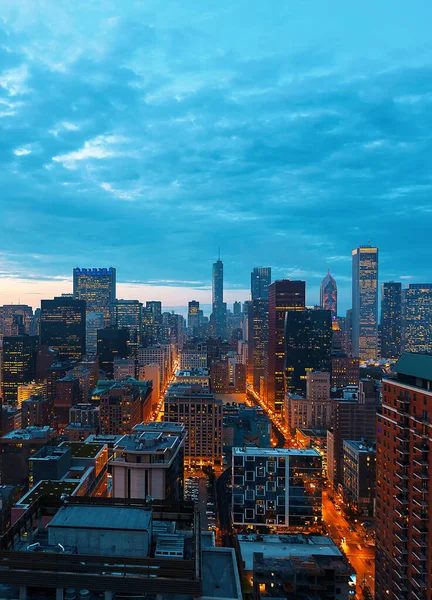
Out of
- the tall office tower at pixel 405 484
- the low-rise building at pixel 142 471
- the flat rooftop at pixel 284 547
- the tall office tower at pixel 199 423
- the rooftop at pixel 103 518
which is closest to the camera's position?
the rooftop at pixel 103 518

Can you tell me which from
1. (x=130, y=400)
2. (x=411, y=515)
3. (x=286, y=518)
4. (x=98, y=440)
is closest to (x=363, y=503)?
(x=286, y=518)

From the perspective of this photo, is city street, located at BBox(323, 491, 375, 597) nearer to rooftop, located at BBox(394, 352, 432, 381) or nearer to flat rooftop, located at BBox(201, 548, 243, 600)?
rooftop, located at BBox(394, 352, 432, 381)

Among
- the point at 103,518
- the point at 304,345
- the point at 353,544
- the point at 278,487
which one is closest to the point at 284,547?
the point at 278,487

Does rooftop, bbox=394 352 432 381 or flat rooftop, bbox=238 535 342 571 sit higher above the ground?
rooftop, bbox=394 352 432 381

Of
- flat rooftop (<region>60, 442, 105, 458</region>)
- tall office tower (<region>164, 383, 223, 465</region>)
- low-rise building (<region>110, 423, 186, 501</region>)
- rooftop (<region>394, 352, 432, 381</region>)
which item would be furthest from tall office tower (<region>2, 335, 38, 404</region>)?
rooftop (<region>394, 352, 432, 381</region>)

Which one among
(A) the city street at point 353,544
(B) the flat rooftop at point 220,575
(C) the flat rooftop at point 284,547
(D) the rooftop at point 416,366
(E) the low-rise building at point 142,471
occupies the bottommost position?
(A) the city street at point 353,544

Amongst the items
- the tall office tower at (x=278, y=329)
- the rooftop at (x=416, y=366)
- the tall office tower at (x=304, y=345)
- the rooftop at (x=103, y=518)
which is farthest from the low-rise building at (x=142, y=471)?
the tall office tower at (x=278, y=329)

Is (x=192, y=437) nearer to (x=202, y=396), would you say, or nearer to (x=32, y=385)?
(x=202, y=396)

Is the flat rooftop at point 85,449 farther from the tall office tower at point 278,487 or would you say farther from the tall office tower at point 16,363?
the tall office tower at point 16,363
